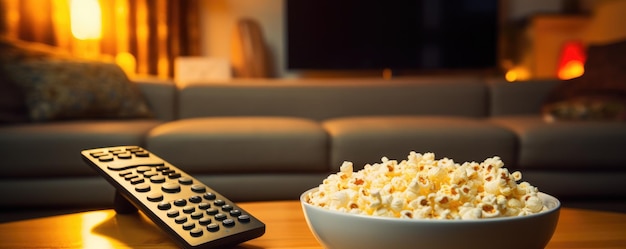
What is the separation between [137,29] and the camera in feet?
11.2

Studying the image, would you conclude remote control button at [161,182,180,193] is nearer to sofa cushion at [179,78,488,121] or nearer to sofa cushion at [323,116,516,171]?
Answer: sofa cushion at [323,116,516,171]

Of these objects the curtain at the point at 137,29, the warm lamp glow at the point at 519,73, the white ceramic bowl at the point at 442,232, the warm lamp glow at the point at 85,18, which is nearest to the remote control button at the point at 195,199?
the white ceramic bowl at the point at 442,232

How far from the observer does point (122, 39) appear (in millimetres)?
3395

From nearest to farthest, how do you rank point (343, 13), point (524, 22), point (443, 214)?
point (443, 214) → point (343, 13) → point (524, 22)

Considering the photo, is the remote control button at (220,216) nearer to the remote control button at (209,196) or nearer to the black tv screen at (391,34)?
the remote control button at (209,196)

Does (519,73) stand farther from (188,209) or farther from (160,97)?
(188,209)

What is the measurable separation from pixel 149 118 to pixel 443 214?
1925 mm

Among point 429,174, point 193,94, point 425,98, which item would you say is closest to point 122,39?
point 193,94

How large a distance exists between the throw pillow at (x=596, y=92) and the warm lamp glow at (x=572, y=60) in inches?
41.9

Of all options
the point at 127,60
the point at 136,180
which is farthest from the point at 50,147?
the point at 127,60

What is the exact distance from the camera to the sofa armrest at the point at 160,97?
2.31 m

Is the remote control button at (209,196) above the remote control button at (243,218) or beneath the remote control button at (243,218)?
above

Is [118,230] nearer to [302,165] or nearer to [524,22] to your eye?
[302,165]

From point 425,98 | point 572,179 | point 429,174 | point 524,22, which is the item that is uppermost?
point 524,22
